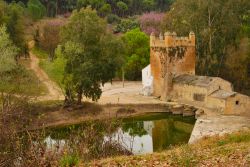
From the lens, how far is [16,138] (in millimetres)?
14312

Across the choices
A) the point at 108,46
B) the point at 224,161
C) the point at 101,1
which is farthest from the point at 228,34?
the point at 101,1

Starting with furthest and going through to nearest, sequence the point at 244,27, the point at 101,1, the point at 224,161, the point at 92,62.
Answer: the point at 101,1, the point at 244,27, the point at 92,62, the point at 224,161

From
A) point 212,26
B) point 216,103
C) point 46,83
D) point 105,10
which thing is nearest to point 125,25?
point 105,10

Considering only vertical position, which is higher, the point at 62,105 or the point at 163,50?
the point at 163,50

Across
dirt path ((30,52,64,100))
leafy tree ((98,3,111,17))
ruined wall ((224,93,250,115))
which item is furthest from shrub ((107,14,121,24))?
ruined wall ((224,93,250,115))

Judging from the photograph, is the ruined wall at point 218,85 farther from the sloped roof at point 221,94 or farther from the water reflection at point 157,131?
the water reflection at point 157,131

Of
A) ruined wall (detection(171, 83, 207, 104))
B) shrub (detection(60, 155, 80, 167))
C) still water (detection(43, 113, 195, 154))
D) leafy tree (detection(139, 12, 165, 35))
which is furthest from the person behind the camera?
leafy tree (detection(139, 12, 165, 35))

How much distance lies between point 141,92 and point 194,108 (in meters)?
6.97

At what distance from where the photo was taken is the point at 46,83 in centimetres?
4444

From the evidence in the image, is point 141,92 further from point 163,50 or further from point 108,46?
point 108,46

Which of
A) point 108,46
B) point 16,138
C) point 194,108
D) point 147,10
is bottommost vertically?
point 194,108

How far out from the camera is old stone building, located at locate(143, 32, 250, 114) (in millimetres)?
37062

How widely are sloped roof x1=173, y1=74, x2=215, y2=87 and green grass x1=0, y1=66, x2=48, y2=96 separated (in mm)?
12124

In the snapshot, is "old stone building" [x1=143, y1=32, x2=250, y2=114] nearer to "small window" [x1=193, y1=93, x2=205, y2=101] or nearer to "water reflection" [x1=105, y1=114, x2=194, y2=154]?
"small window" [x1=193, y1=93, x2=205, y2=101]
